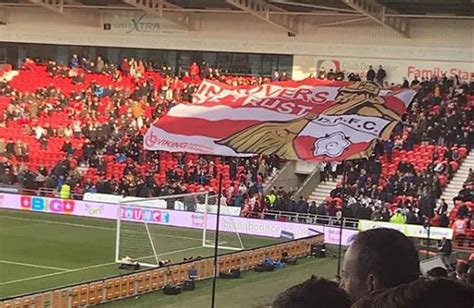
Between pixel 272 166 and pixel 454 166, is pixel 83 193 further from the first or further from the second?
pixel 454 166

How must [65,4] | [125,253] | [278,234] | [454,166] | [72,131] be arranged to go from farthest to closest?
[65,4] < [72,131] < [454,166] < [278,234] < [125,253]

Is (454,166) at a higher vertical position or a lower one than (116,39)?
lower

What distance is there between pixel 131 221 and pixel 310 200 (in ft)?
37.7

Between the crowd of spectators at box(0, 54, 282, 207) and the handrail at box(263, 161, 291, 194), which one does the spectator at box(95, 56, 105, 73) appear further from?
the handrail at box(263, 161, 291, 194)

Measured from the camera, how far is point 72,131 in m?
42.2

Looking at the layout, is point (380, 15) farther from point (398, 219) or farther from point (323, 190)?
point (398, 219)

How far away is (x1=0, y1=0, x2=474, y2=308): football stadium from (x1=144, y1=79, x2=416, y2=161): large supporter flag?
0.03 meters

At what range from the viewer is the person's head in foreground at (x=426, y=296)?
200 centimetres

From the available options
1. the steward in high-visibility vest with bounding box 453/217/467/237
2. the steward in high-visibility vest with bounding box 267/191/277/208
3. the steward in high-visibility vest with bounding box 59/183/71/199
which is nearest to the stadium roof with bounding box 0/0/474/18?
the steward in high-visibility vest with bounding box 267/191/277/208

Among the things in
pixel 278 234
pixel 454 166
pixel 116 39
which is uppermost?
pixel 116 39

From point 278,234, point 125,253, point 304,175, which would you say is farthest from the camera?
point 304,175

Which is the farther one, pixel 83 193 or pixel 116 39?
pixel 116 39

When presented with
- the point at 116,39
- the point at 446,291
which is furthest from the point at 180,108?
the point at 116,39

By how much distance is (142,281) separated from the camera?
20.1 meters
